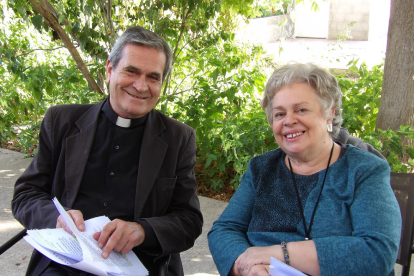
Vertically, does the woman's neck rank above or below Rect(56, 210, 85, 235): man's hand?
above

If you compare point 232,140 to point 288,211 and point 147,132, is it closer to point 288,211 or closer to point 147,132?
point 147,132

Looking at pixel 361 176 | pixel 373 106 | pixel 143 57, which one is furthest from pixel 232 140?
pixel 361 176

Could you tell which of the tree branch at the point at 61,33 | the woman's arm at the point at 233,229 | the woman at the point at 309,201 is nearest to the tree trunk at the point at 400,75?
the woman at the point at 309,201

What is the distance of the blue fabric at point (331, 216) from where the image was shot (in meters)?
1.66

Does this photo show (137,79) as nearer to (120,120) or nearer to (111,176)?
(120,120)

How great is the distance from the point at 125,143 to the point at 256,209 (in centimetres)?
86

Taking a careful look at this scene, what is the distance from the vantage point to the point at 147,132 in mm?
2336

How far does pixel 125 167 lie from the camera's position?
231 cm

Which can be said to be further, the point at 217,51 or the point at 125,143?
the point at 217,51

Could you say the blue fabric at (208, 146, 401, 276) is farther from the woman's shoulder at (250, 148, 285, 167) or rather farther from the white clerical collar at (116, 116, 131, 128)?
the white clerical collar at (116, 116, 131, 128)

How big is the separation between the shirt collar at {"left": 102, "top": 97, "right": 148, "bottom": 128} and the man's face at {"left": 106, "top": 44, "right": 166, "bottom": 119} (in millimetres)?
88

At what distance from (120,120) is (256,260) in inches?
45.4

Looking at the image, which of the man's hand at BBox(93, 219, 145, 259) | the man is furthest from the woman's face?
the man's hand at BBox(93, 219, 145, 259)

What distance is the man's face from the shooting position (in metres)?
2.23
